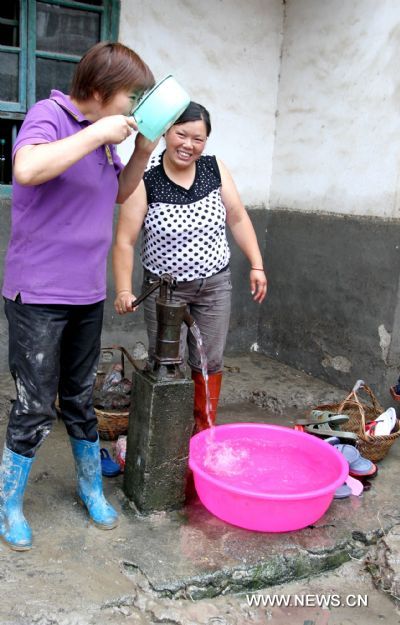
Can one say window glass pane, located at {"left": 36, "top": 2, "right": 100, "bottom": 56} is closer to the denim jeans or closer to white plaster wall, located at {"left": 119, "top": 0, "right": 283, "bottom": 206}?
white plaster wall, located at {"left": 119, "top": 0, "right": 283, "bottom": 206}

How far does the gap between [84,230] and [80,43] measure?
2411 mm

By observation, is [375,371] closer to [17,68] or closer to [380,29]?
[380,29]

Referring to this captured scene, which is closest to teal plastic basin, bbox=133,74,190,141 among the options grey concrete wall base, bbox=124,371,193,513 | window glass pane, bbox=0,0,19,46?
grey concrete wall base, bbox=124,371,193,513

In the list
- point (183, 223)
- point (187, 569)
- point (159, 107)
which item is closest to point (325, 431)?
point (187, 569)

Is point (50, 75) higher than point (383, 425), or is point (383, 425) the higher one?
point (50, 75)

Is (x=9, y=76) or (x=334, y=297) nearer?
(x=9, y=76)

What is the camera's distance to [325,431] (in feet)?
10.5

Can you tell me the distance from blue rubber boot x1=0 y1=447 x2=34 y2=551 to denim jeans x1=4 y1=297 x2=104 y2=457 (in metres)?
0.05

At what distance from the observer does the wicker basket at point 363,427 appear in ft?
10.6

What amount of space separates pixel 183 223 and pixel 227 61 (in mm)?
2315

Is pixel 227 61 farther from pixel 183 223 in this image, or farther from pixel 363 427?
pixel 363 427

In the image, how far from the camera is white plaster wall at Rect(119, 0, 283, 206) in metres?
Answer: 4.21

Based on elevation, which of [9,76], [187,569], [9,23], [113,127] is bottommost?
[187,569]

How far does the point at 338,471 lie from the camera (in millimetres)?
2664
